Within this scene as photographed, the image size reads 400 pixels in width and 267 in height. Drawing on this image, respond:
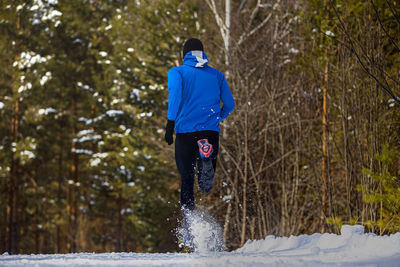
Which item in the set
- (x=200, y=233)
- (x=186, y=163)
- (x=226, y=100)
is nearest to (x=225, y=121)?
(x=226, y=100)

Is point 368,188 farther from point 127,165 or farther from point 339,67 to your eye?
point 127,165

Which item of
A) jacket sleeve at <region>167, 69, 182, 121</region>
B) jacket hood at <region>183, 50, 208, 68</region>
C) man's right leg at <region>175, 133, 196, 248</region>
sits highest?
jacket hood at <region>183, 50, 208, 68</region>

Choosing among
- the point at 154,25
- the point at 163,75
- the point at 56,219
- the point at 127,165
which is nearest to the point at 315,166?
the point at 163,75

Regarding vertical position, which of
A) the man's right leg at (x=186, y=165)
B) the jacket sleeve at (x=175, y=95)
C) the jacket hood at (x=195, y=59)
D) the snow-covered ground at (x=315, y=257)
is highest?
the jacket hood at (x=195, y=59)

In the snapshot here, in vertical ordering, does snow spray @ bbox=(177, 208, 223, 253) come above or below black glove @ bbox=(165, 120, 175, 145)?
below

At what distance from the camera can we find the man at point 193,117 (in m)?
5.04

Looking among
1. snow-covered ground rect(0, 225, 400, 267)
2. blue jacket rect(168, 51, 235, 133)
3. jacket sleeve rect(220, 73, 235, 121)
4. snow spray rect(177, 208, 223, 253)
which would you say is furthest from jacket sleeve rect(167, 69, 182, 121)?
snow-covered ground rect(0, 225, 400, 267)

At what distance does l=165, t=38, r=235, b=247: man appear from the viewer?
16.5 feet

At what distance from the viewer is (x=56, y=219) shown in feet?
83.0

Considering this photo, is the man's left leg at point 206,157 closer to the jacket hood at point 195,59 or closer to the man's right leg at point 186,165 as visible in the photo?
the man's right leg at point 186,165

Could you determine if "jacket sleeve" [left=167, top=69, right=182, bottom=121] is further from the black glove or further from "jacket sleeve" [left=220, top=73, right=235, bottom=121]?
"jacket sleeve" [left=220, top=73, right=235, bottom=121]

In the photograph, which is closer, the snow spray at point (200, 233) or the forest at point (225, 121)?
the snow spray at point (200, 233)

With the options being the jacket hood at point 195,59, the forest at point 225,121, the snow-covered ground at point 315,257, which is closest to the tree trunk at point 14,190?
the forest at point 225,121

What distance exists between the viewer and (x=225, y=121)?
33.8 ft
